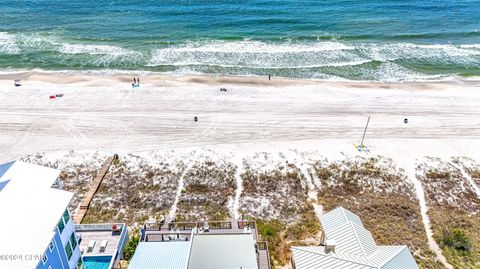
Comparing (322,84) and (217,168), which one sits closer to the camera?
(217,168)

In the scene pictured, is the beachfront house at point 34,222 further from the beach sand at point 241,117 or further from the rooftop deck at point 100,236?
the beach sand at point 241,117

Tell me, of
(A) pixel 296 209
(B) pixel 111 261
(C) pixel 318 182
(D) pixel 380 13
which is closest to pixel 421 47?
(D) pixel 380 13

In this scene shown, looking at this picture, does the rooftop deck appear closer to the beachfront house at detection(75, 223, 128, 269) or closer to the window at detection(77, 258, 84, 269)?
the beachfront house at detection(75, 223, 128, 269)

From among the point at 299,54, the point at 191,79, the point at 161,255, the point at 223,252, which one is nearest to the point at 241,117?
the point at 191,79

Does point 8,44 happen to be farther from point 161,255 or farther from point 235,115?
point 161,255

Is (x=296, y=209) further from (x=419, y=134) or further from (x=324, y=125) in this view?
(x=419, y=134)
